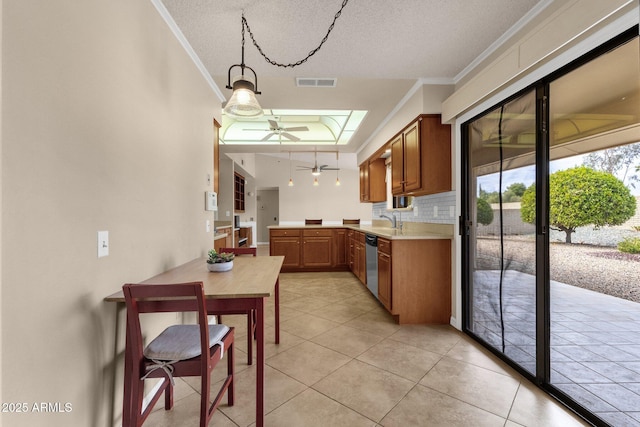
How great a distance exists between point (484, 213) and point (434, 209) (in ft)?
2.82

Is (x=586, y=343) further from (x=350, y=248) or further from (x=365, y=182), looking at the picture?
(x=365, y=182)

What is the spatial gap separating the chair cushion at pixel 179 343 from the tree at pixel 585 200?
84.6 inches

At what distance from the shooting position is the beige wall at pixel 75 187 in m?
0.94

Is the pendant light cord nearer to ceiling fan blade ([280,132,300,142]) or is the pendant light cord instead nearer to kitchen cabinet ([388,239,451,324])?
kitchen cabinet ([388,239,451,324])

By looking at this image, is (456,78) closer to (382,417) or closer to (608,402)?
(608,402)

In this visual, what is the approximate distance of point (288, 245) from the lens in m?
5.80

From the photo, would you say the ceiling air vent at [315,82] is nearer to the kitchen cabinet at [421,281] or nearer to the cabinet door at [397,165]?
the cabinet door at [397,165]

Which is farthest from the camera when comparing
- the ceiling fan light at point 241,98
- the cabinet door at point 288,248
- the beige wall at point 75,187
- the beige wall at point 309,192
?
the beige wall at point 309,192

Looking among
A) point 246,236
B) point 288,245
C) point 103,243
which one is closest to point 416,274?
point 103,243

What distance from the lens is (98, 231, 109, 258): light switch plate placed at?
132cm

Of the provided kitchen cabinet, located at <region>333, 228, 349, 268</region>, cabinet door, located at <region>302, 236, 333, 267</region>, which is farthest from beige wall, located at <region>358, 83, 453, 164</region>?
cabinet door, located at <region>302, 236, 333, 267</region>

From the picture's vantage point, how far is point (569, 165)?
1.75m

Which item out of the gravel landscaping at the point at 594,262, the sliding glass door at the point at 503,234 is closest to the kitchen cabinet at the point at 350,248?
the sliding glass door at the point at 503,234

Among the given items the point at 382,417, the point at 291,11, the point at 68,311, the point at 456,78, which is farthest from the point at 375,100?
the point at 68,311
